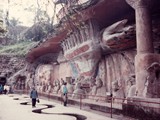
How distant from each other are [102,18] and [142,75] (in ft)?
17.9

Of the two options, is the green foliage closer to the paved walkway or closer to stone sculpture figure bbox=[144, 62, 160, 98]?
the paved walkway

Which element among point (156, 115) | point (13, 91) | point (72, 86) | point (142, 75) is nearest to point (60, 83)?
point (72, 86)

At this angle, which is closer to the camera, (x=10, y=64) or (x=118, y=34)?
(x=118, y=34)

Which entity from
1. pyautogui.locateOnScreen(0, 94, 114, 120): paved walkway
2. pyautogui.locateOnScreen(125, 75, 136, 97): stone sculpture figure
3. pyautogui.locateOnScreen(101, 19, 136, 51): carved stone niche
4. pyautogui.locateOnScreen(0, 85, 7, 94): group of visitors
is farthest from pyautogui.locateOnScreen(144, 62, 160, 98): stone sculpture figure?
pyautogui.locateOnScreen(0, 85, 7, 94): group of visitors

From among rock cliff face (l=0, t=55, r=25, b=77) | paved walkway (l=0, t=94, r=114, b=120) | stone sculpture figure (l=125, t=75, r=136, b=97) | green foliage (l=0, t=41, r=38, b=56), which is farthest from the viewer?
green foliage (l=0, t=41, r=38, b=56)

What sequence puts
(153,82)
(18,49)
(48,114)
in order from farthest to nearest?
(18,49)
(48,114)
(153,82)

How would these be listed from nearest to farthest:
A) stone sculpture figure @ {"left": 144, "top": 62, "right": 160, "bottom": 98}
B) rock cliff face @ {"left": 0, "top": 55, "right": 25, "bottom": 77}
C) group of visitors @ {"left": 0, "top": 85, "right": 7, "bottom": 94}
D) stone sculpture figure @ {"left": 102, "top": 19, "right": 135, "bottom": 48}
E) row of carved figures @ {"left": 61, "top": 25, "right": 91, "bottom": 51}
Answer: stone sculpture figure @ {"left": 144, "top": 62, "right": 160, "bottom": 98}, stone sculpture figure @ {"left": 102, "top": 19, "right": 135, "bottom": 48}, row of carved figures @ {"left": 61, "top": 25, "right": 91, "bottom": 51}, group of visitors @ {"left": 0, "top": 85, "right": 7, "bottom": 94}, rock cliff face @ {"left": 0, "top": 55, "right": 25, "bottom": 77}

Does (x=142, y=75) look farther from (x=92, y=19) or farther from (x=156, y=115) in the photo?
(x=92, y=19)

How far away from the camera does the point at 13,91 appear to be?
27.0 meters

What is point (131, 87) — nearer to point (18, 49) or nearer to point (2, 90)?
point (2, 90)

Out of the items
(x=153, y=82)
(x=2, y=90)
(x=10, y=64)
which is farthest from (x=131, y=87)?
(x=10, y=64)

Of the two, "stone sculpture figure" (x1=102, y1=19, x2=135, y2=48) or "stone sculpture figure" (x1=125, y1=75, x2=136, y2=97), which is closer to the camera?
"stone sculpture figure" (x1=125, y1=75, x2=136, y2=97)

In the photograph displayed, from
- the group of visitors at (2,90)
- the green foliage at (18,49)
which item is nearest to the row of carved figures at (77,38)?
the group of visitors at (2,90)

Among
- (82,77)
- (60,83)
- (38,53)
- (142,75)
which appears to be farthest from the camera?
(38,53)
